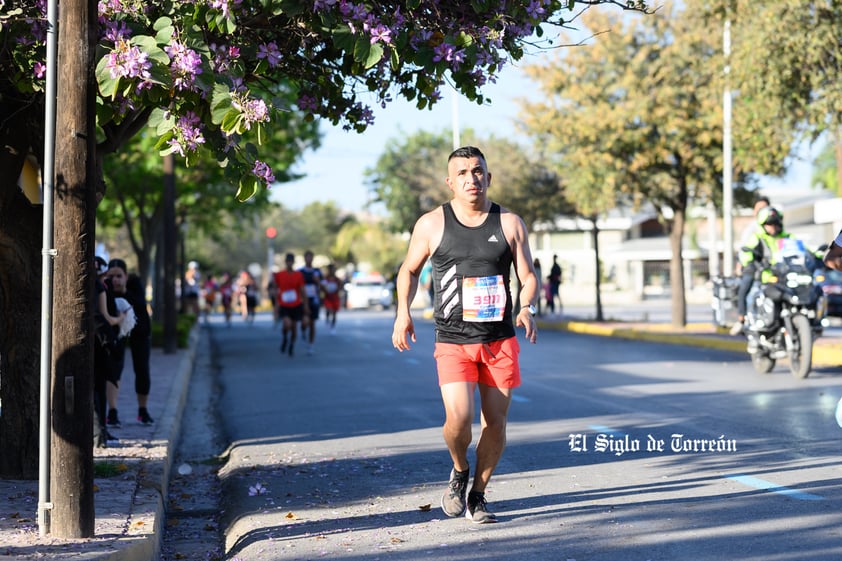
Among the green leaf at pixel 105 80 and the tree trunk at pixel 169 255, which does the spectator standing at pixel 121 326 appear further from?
the tree trunk at pixel 169 255

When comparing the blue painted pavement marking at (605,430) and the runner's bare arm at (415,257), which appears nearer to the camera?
the runner's bare arm at (415,257)

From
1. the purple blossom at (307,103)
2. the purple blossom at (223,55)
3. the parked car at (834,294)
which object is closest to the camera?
the purple blossom at (223,55)

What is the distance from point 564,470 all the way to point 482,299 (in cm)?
248

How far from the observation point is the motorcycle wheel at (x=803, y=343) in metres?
15.6

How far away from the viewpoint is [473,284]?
7375 millimetres

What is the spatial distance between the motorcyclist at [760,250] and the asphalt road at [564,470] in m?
1.16

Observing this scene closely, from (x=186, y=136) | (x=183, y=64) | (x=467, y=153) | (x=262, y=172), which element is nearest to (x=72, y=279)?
(x=186, y=136)

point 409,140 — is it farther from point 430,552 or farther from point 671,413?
point 430,552

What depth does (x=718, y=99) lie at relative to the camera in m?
27.2

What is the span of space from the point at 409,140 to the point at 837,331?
53.0 m

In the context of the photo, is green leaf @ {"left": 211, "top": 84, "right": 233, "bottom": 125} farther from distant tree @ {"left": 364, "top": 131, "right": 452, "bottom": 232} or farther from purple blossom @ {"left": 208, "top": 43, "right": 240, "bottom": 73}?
distant tree @ {"left": 364, "top": 131, "right": 452, "bottom": 232}

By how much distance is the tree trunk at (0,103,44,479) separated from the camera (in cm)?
896

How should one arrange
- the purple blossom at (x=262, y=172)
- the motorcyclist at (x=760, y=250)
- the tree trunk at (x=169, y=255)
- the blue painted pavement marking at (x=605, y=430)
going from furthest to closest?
1. the tree trunk at (x=169, y=255)
2. the motorcyclist at (x=760, y=250)
3. the blue painted pavement marking at (x=605, y=430)
4. the purple blossom at (x=262, y=172)

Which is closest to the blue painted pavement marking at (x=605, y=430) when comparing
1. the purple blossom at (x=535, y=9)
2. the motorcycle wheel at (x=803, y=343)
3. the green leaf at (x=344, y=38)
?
the purple blossom at (x=535, y=9)
